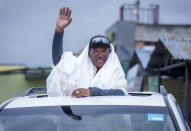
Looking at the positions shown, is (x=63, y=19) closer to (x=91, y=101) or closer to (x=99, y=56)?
(x=99, y=56)

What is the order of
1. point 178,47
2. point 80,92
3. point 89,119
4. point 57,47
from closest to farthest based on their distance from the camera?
point 89,119 < point 80,92 < point 57,47 < point 178,47

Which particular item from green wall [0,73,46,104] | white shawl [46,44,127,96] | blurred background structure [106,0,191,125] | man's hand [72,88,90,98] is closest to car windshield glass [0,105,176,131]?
man's hand [72,88,90,98]

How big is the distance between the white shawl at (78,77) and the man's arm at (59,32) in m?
0.20

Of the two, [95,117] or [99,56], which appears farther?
[99,56]

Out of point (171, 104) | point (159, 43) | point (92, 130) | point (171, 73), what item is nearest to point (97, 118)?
point (92, 130)

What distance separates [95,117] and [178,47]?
9041mm

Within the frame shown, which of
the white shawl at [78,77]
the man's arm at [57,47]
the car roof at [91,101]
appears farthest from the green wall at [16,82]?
the car roof at [91,101]

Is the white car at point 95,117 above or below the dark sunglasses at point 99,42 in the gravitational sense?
below

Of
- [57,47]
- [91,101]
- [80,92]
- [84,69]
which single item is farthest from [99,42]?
[91,101]

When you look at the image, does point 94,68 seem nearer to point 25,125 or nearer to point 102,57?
point 102,57

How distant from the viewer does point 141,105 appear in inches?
124

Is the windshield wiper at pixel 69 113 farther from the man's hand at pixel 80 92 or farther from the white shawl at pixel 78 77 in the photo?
the white shawl at pixel 78 77

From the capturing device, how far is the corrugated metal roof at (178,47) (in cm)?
1092

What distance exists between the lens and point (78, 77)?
4277 millimetres
